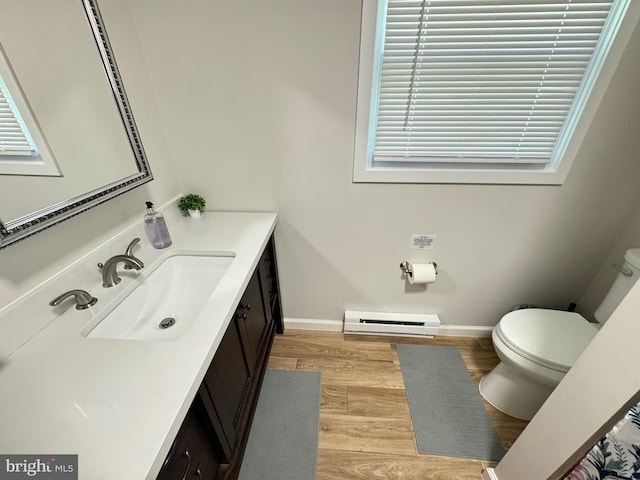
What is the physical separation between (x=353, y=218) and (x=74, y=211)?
114cm

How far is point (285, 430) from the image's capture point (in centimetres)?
129

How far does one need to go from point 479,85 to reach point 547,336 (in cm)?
118

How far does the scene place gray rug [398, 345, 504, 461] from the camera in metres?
1.23

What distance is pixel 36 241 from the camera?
768mm

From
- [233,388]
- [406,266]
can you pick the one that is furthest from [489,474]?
[233,388]

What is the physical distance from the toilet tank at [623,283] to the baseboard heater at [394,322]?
777 millimetres

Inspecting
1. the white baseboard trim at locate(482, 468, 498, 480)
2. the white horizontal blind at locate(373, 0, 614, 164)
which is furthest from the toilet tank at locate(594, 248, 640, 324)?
the white baseboard trim at locate(482, 468, 498, 480)

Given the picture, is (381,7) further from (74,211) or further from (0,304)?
(0,304)

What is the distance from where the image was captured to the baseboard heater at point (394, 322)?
1720 millimetres

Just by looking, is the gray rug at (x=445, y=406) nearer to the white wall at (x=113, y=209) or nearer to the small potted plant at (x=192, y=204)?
the small potted plant at (x=192, y=204)

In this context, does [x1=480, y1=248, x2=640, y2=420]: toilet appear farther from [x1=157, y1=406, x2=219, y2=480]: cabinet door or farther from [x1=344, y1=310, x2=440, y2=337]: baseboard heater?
[x1=157, y1=406, x2=219, y2=480]: cabinet door

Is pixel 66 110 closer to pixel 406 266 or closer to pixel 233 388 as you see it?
pixel 233 388

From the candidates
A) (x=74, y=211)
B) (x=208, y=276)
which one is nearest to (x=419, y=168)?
(x=208, y=276)

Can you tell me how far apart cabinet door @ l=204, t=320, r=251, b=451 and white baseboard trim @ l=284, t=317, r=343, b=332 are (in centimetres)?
72
